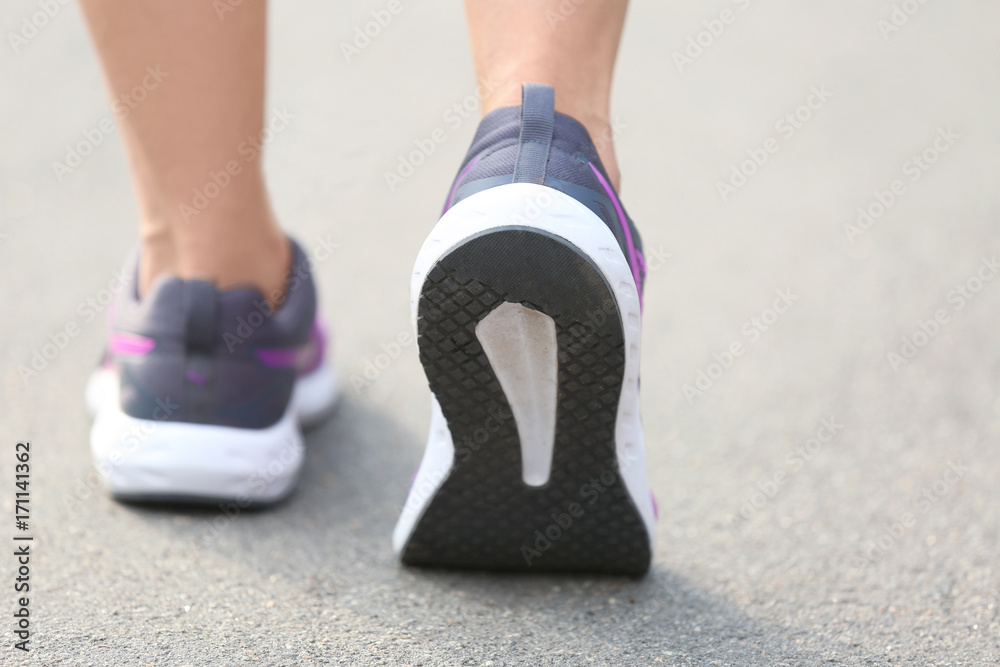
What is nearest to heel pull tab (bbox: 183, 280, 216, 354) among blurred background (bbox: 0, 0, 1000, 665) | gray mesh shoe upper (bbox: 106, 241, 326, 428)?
gray mesh shoe upper (bbox: 106, 241, 326, 428)

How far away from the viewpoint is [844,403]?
1555 mm

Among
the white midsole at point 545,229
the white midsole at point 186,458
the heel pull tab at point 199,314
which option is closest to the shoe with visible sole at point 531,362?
the white midsole at point 545,229

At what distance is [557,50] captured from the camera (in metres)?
0.94

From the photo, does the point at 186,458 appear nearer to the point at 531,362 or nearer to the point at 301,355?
the point at 301,355

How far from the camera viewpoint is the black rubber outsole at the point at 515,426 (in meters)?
0.82

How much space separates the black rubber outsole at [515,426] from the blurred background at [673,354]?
0.19 feet

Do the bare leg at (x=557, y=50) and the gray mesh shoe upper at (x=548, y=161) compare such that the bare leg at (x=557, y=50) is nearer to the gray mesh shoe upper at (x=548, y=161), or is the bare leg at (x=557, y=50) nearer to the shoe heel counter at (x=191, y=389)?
the gray mesh shoe upper at (x=548, y=161)

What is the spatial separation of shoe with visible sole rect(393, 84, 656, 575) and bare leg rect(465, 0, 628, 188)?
0.10 ft

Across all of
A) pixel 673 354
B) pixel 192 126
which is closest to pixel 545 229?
pixel 192 126

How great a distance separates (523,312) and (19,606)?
625 mm

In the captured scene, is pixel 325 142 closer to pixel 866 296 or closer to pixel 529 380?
pixel 866 296

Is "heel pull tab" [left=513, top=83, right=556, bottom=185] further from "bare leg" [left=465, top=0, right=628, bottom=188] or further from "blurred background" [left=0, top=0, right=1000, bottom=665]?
"blurred background" [left=0, top=0, right=1000, bottom=665]

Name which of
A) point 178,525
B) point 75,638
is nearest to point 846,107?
point 178,525

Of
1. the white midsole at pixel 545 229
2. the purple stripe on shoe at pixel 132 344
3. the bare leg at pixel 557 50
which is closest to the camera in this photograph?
the white midsole at pixel 545 229
